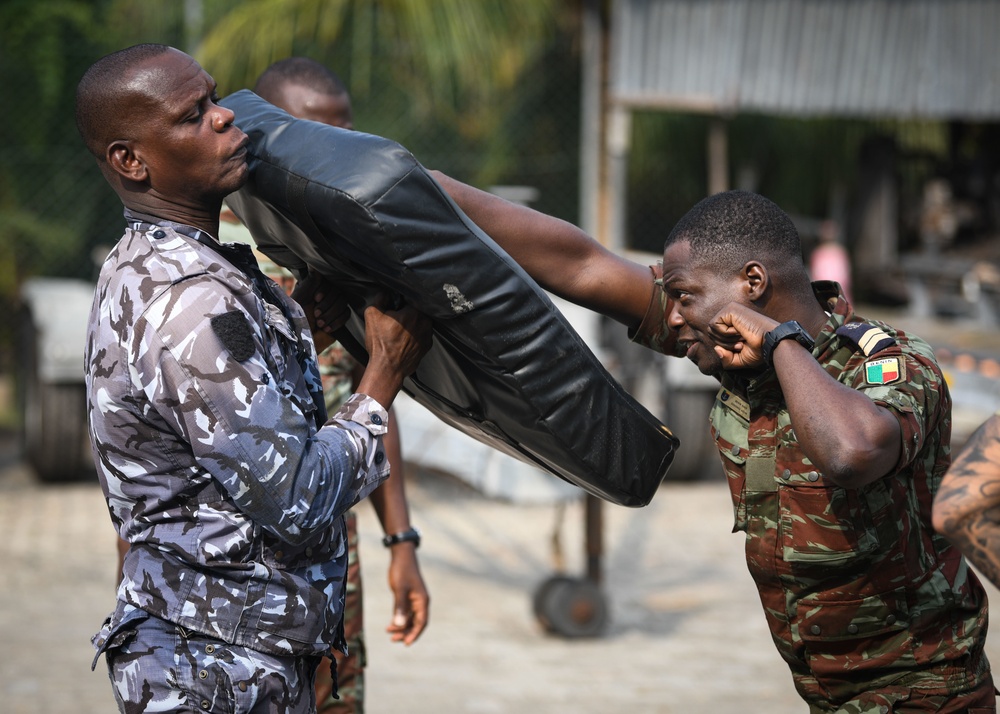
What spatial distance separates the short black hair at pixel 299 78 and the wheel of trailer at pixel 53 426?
563 cm

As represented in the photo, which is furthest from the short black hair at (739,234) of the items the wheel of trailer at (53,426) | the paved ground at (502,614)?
the wheel of trailer at (53,426)

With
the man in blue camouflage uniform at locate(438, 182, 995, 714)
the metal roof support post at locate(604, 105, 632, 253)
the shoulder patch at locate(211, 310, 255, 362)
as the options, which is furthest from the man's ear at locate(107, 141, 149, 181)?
the metal roof support post at locate(604, 105, 632, 253)

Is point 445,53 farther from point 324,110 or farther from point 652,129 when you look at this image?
point 324,110

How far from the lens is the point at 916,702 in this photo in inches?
92.0

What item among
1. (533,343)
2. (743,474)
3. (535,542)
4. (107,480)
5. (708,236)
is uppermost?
(708,236)

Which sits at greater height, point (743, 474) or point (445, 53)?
point (743, 474)

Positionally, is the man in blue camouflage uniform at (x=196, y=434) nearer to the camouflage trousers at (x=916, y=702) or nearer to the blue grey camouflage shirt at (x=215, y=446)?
the blue grey camouflage shirt at (x=215, y=446)

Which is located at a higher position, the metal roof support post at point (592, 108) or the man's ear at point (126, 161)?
the man's ear at point (126, 161)

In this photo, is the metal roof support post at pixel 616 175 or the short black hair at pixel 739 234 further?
the metal roof support post at pixel 616 175

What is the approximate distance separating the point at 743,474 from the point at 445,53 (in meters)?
8.65

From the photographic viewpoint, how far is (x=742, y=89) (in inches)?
439

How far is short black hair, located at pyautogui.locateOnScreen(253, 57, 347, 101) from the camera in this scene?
354 cm

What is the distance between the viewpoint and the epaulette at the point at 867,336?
2291 mm

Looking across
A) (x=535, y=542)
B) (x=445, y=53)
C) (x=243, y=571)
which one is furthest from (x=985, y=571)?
(x=445, y=53)
